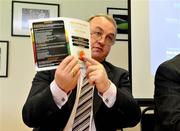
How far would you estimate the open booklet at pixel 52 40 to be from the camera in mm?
1163

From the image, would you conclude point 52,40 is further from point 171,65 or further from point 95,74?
point 171,65

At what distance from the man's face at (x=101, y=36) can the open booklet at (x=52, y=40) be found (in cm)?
29

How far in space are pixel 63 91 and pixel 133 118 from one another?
356 millimetres

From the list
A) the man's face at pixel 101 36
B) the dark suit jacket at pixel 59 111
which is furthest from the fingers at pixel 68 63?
the man's face at pixel 101 36

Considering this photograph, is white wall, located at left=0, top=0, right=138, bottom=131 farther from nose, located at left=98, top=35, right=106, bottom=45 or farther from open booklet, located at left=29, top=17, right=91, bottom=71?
open booklet, located at left=29, top=17, right=91, bottom=71

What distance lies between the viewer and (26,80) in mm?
2543

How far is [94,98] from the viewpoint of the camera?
138 cm

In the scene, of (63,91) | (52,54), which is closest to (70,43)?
(52,54)

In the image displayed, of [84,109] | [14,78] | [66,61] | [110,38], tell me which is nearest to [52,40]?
[66,61]

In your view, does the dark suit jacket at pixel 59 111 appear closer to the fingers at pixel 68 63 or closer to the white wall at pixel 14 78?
the fingers at pixel 68 63

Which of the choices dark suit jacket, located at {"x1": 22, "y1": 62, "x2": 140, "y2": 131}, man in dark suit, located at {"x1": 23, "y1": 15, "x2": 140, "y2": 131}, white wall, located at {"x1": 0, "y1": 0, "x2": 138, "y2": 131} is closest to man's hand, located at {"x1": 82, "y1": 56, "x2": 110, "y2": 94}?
man in dark suit, located at {"x1": 23, "y1": 15, "x2": 140, "y2": 131}

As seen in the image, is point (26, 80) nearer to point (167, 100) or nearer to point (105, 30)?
point (105, 30)

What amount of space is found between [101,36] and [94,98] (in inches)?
12.0

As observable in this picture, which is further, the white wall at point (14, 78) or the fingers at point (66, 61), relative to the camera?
the white wall at point (14, 78)
